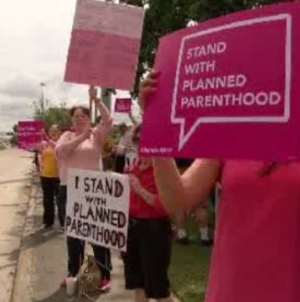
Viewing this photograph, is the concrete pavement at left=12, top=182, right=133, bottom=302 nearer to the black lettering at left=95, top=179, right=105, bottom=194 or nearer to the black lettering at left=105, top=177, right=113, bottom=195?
the black lettering at left=95, top=179, right=105, bottom=194

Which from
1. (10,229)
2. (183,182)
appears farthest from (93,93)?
(10,229)

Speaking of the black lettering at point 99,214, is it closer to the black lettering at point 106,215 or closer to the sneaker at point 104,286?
the black lettering at point 106,215

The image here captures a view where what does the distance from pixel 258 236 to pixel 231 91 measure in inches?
16.0

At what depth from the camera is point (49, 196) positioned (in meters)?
12.5

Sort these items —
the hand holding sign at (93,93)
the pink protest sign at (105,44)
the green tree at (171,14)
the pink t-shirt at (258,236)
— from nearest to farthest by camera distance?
the pink t-shirt at (258,236)
the pink protest sign at (105,44)
the hand holding sign at (93,93)
the green tree at (171,14)

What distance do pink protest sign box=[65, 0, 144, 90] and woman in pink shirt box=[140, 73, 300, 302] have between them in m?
2.84

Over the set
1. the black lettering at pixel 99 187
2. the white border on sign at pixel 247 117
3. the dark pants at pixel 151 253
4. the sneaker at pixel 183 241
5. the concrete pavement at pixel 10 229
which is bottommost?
the concrete pavement at pixel 10 229

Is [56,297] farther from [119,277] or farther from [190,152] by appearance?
[190,152]

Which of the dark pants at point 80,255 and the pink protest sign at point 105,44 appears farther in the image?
the dark pants at point 80,255

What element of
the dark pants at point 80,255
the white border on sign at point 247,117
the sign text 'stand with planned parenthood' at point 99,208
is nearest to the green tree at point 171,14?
the dark pants at point 80,255

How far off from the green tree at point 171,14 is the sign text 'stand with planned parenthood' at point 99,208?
438 cm

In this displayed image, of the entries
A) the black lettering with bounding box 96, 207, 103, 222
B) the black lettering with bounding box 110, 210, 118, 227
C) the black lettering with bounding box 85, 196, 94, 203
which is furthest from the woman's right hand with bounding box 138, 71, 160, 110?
the black lettering with bounding box 85, 196, 94, 203

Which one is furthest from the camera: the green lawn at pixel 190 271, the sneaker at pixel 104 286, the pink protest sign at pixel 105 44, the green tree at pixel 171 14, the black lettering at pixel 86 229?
the green tree at pixel 171 14

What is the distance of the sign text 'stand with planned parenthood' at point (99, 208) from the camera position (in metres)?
5.40
